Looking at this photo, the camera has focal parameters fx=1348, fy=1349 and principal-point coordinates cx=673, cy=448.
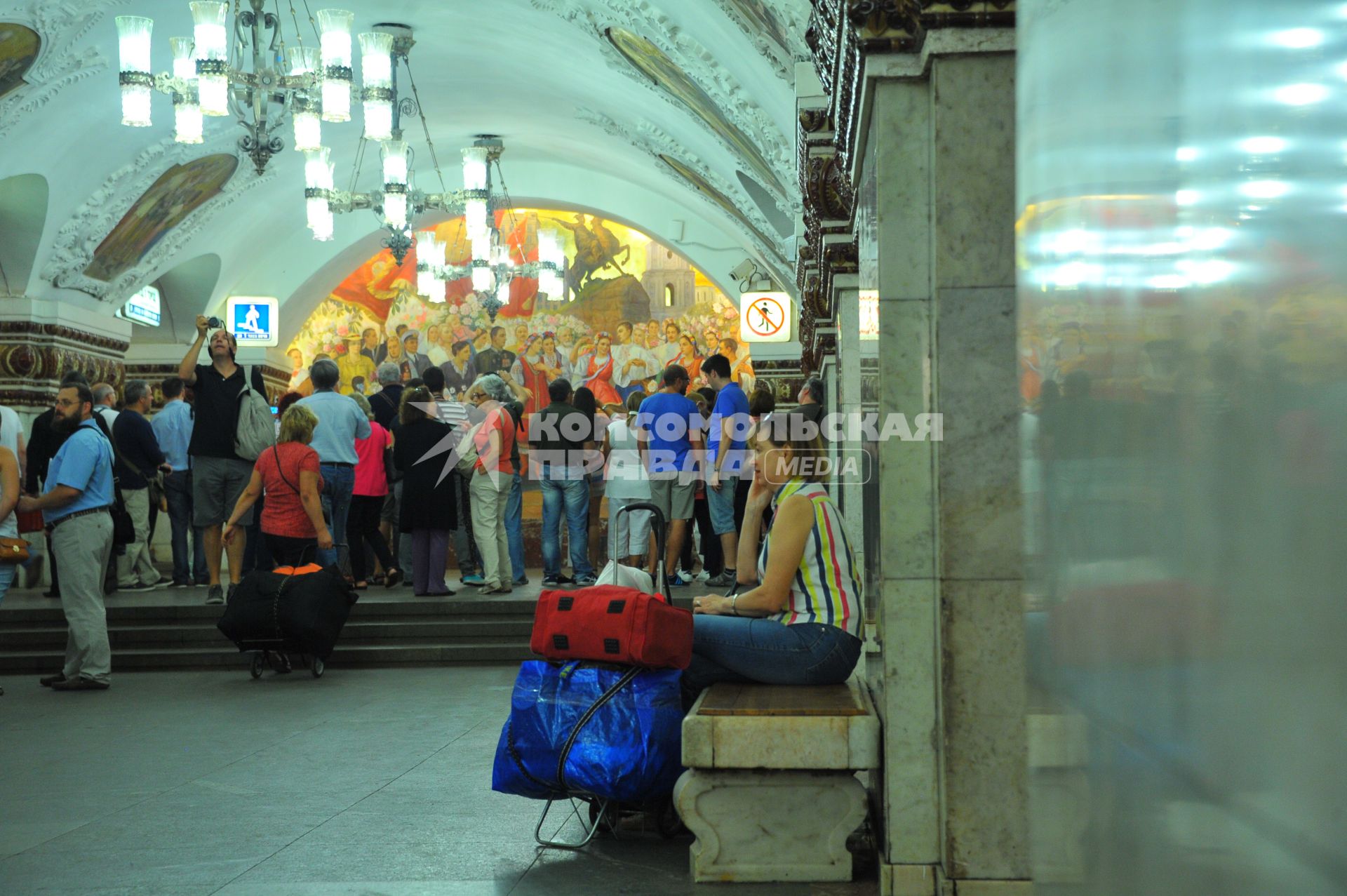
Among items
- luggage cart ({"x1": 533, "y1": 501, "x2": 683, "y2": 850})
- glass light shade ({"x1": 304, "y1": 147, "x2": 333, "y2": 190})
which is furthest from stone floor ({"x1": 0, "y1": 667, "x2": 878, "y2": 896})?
glass light shade ({"x1": 304, "y1": 147, "x2": 333, "y2": 190})

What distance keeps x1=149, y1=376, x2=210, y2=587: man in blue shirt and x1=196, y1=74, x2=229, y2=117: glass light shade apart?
8.07 feet

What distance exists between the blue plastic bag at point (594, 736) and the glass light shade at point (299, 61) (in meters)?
6.80

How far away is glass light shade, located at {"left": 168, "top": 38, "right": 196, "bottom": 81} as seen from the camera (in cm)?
929

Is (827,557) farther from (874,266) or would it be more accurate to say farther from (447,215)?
(447,215)

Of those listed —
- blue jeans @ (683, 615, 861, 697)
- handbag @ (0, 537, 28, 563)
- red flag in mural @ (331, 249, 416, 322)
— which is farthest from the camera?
red flag in mural @ (331, 249, 416, 322)

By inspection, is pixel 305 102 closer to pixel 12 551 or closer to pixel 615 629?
pixel 12 551

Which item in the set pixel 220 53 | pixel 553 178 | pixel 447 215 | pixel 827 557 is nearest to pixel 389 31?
pixel 220 53

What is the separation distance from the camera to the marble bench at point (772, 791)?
347 cm

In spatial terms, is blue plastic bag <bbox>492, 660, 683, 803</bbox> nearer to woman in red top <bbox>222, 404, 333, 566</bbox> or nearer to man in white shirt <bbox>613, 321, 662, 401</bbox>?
woman in red top <bbox>222, 404, 333, 566</bbox>

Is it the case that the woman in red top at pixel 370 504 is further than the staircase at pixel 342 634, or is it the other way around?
the woman in red top at pixel 370 504

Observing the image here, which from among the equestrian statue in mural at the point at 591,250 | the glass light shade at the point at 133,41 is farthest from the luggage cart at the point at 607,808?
the equestrian statue in mural at the point at 591,250

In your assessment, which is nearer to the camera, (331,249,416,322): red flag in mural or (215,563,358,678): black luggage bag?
(215,563,358,678): black luggage bag

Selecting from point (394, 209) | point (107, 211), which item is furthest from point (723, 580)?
point (107, 211)

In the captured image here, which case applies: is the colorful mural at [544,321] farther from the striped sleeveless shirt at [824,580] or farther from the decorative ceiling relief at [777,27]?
the striped sleeveless shirt at [824,580]
